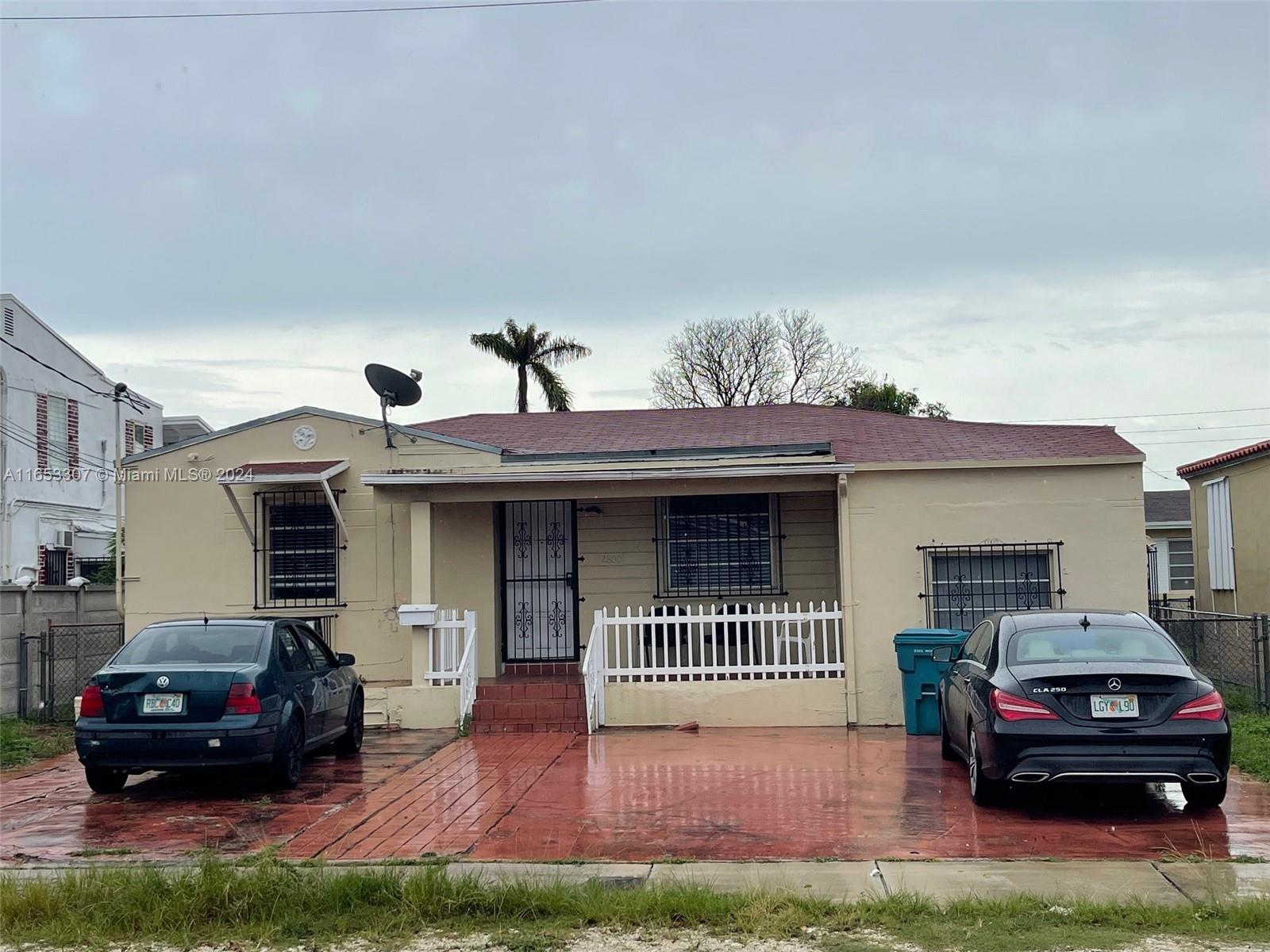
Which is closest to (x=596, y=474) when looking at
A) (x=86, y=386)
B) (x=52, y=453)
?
(x=52, y=453)

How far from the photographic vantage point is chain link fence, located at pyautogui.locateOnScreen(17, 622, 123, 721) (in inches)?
563

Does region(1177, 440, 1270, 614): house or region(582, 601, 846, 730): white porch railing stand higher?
region(1177, 440, 1270, 614): house

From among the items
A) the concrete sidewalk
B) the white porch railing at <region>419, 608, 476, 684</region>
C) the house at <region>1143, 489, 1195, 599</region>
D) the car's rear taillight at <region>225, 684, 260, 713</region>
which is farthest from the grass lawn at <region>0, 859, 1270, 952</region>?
the house at <region>1143, 489, 1195, 599</region>

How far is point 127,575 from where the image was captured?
49.6 feet

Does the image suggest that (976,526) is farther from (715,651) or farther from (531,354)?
(531,354)

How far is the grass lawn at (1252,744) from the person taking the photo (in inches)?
384

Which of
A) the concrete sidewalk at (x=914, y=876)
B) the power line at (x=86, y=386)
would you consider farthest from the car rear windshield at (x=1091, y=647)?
the power line at (x=86, y=386)

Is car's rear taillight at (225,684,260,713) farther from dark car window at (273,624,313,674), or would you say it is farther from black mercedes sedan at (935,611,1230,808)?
black mercedes sedan at (935,611,1230,808)

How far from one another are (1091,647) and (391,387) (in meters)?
8.76

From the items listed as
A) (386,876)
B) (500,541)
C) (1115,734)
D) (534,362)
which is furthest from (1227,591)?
(534,362)

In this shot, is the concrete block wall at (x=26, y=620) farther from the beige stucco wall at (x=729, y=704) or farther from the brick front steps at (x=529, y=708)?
the beige stucco wall at (x=729, y=704)

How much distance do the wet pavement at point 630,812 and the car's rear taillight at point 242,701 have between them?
71 centimetres

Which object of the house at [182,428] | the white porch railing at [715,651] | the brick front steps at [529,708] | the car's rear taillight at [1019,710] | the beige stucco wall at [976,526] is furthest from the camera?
the house at [182,428]

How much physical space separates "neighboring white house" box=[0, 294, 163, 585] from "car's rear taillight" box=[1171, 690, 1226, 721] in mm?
22688
